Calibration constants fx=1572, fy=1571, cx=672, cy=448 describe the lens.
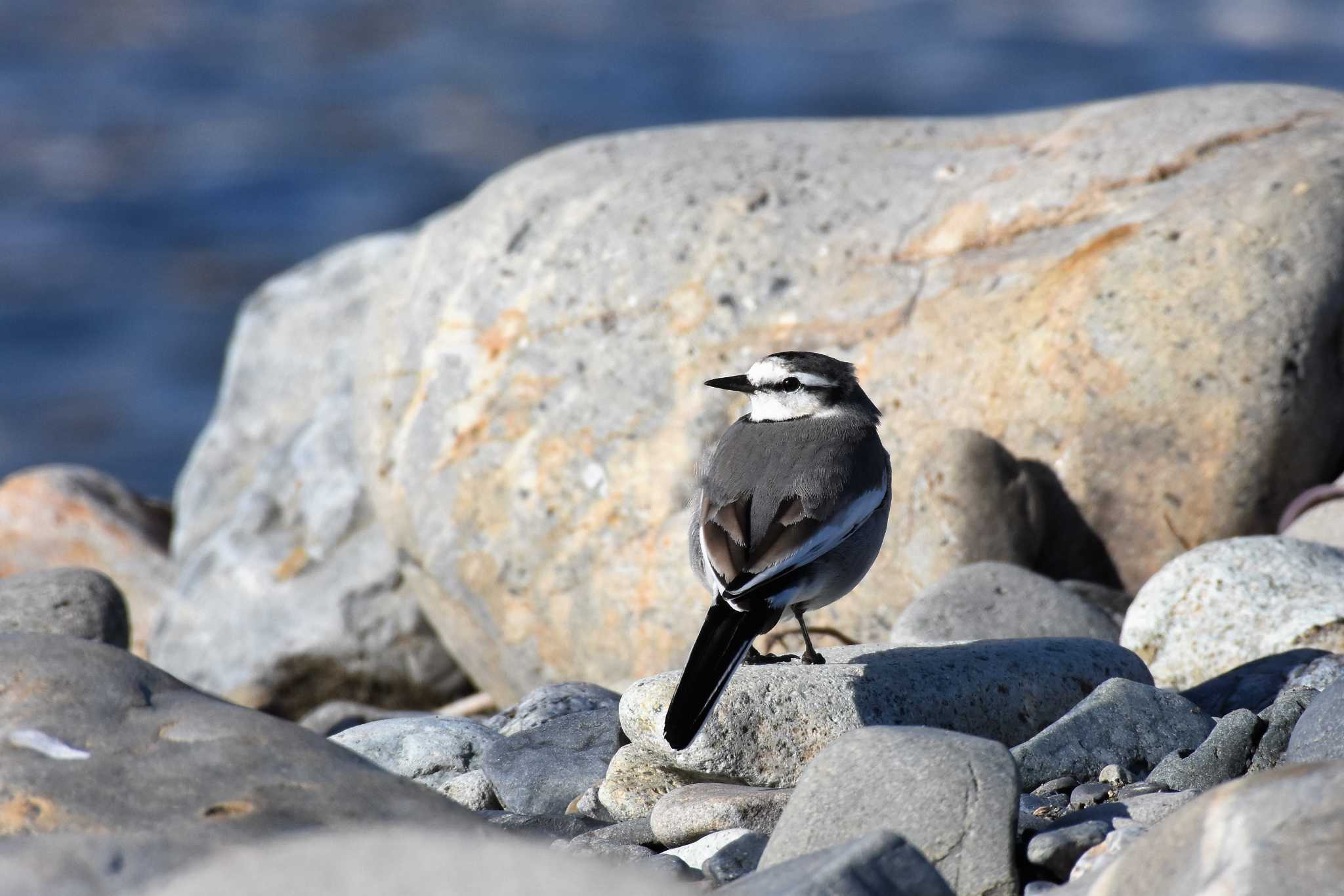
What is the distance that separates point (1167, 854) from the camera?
9.37 feet

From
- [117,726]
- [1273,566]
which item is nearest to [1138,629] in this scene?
[1273,566]

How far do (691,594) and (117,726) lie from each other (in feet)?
11.9

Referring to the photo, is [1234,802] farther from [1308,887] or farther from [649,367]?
[649,367]

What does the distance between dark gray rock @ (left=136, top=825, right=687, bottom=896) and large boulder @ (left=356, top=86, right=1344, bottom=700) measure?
392 centimetres

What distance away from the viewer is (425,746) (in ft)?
17.1

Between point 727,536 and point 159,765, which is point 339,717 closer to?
point 727,536

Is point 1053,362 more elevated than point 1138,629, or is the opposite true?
point 1053,362

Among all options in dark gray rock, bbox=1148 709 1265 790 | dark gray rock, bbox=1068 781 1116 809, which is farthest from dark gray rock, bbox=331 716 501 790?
dark gray rock, bbox=1148 709 1265 790

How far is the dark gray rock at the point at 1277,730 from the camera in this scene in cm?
417

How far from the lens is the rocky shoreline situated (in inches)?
130

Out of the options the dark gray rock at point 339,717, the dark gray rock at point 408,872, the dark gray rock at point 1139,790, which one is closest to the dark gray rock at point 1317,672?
the dark gray rock at point 1139,790

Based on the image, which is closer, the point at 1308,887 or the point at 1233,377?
the point at 1308,887

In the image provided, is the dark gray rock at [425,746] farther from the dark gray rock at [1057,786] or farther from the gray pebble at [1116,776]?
the gray pebble at [1116,776]

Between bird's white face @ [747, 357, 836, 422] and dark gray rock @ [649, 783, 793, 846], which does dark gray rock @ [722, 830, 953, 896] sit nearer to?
dark gray rock @ [649, 783, 793, 846]
